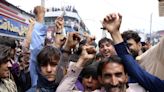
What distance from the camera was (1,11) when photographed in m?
13.0

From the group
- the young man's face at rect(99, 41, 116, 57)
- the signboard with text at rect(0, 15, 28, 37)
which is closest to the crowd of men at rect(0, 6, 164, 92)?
the young man's face at rect(99, 41, 116, 57)

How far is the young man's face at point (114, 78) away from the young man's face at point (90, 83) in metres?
0.51

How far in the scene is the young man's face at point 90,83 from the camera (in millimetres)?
3045

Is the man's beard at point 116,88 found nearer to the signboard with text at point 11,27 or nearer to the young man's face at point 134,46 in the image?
the young man's face at point 134,46

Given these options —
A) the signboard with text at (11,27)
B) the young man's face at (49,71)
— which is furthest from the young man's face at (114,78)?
the signboard with text at (11,27)

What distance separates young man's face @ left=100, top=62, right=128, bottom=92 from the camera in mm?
2396

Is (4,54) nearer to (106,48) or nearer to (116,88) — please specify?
(116,88)

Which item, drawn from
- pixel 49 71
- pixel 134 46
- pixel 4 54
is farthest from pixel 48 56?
pixel 134 46

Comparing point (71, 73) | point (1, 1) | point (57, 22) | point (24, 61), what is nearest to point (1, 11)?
point (1, 1)

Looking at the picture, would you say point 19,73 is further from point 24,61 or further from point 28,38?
point 28,38

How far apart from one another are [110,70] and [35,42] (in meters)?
1.49

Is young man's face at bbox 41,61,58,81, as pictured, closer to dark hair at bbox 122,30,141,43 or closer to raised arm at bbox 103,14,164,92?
raised arm at bbox 103,14,164,92

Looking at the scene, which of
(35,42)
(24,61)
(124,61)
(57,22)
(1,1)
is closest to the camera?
(124,61)

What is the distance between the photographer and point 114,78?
243 cm
